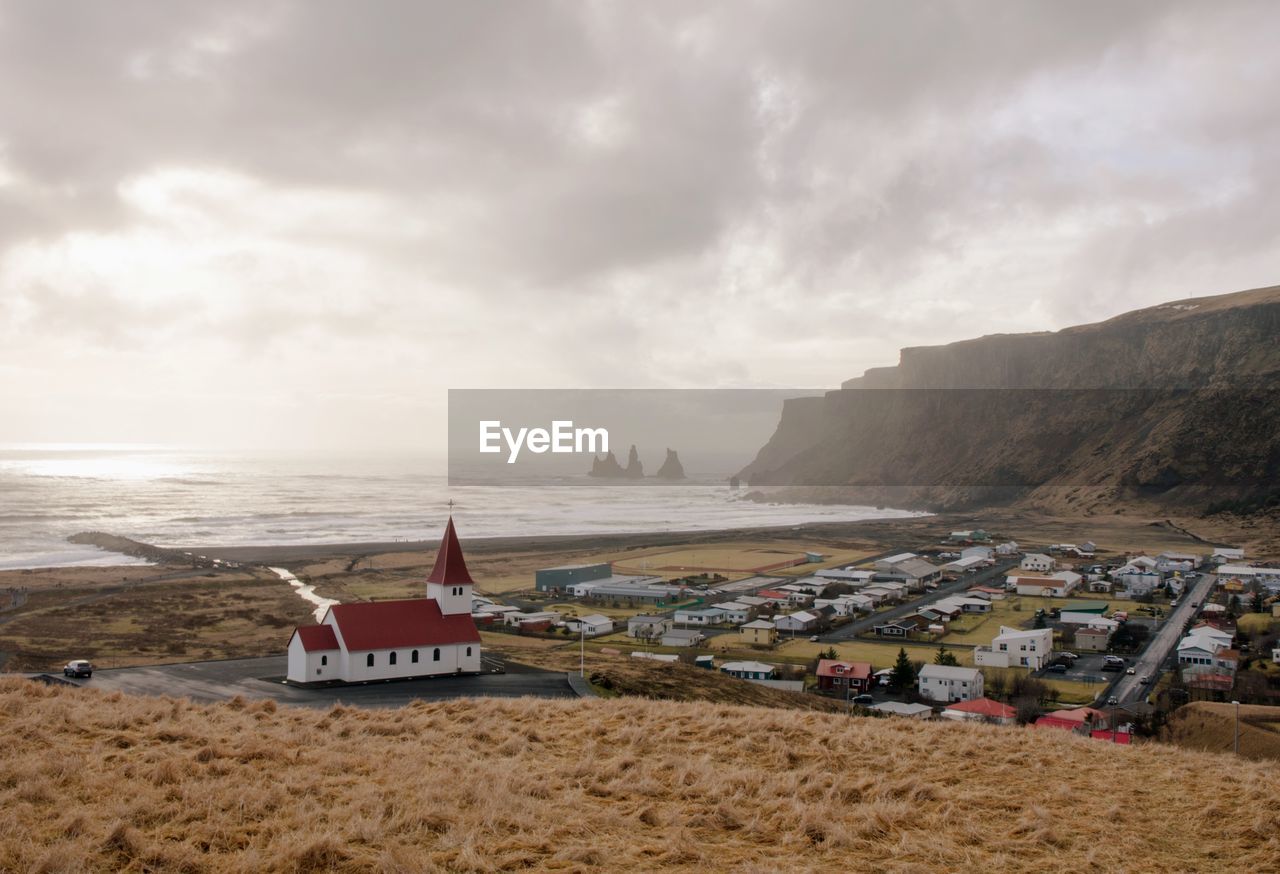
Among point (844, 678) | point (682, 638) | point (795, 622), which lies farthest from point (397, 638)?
point (795, 622)

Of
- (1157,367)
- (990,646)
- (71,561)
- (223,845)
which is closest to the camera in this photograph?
(223,845)

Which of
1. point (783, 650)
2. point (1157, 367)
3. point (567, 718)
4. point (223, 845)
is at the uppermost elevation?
point (1157, 367)

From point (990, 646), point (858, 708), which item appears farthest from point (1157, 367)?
point (858, 708)

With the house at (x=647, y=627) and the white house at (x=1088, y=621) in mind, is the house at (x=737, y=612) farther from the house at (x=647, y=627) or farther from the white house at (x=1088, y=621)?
the white house at (x=1088, y=621)

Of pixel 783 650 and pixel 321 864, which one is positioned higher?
pixel 321 864

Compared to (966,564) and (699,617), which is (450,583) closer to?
(699,617)

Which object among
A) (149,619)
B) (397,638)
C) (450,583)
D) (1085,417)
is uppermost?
(1085,417)

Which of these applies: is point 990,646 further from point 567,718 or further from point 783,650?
point 567,718
